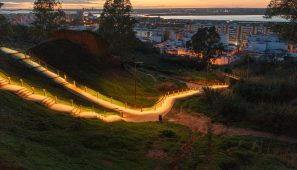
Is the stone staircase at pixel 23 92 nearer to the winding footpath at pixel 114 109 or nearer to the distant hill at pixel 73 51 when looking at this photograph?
the winding footpath at pixel 114 109

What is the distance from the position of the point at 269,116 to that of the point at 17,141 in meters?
16.6

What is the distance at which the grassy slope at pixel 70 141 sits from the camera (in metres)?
12.1

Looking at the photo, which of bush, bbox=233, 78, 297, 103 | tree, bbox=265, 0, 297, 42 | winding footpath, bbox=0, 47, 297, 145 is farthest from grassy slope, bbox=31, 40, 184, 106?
tree, bbox=265, 0, 297, 42

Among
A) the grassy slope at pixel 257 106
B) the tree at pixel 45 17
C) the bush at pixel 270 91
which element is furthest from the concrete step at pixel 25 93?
the tree at pixel 45 17

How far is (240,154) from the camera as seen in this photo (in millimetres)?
17578

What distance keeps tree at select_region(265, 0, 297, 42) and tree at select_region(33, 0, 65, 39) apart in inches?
1203

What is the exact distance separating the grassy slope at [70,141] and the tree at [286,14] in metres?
19.3

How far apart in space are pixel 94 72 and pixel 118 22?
1444cm

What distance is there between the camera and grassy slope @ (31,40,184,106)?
3481 centimetres

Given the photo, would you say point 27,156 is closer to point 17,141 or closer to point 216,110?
point 17,141

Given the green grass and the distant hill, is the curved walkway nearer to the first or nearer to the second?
the green grass

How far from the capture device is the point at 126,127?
21203 millimetres

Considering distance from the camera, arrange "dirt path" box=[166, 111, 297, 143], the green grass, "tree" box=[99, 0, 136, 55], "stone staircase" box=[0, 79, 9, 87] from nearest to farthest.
→ the green grass → "stone staircase" box=[0, 79, 9, 87] → "dirt path" box=[166, 111, 297, 143] → "tree" box=[99, 0, 136, 55]

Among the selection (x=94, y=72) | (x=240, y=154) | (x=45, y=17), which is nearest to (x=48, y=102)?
(x=240, y=154)
